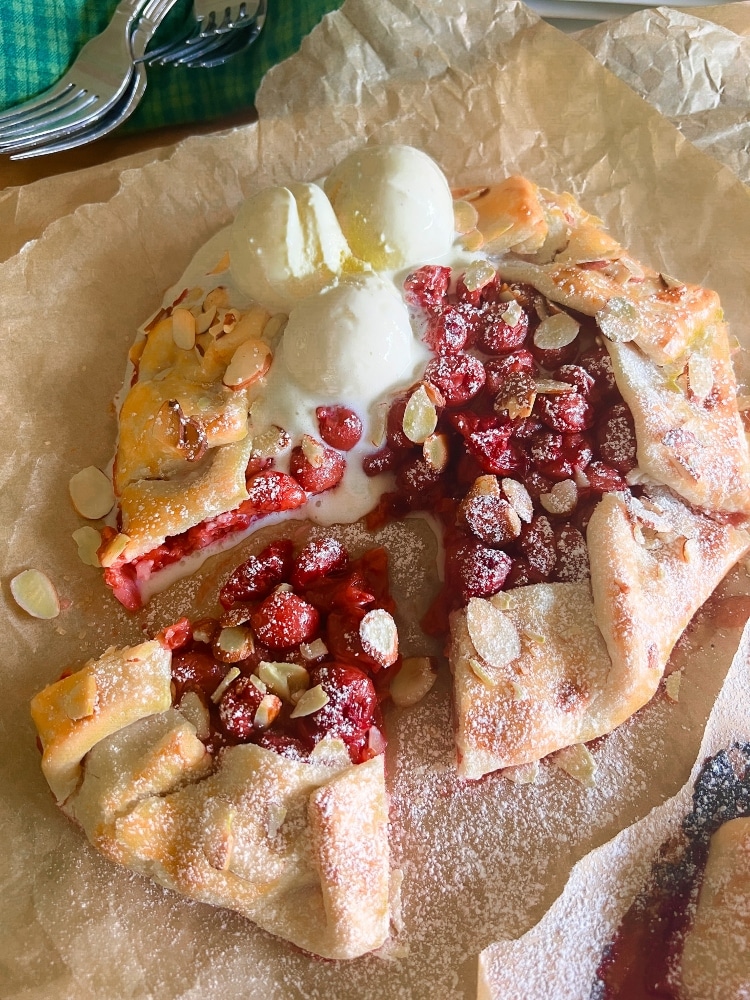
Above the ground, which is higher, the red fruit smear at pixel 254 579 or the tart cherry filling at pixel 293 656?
the red fruit smear at pixel 254 579

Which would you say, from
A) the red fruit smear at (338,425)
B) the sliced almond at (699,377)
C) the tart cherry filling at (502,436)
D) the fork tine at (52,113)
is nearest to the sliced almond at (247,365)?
the red fruit smear at (338,425)

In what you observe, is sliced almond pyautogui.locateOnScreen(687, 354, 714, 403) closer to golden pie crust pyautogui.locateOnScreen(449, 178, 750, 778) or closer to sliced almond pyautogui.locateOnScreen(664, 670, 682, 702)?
golden pie crust pyautogui.locateOnScreen(449, 178, 750, 778)

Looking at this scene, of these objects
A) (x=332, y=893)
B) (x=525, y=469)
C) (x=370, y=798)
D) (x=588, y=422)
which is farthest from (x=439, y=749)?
(x=588, y=422)

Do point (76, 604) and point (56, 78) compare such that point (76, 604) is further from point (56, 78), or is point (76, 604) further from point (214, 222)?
point (56, 78)

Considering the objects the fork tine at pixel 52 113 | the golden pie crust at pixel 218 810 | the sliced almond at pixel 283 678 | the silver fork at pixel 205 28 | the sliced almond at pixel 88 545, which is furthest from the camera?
the silver fork at pixel 205 28

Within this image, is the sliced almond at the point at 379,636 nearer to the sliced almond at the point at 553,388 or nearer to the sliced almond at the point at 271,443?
the sliced almond at the point at 271,443

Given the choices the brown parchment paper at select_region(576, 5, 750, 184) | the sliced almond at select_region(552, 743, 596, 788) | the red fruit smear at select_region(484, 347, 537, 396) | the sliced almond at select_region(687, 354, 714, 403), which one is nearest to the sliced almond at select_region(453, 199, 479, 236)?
the red fruit smear at select_region(484, 347, 537, 396)

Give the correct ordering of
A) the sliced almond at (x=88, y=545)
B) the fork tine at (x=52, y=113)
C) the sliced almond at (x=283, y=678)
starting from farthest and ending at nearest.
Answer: the fork tine at (x=52, y=113) < the sliced almond at (x=88, y=545) < the sliced almond at (x=283, y=678)
